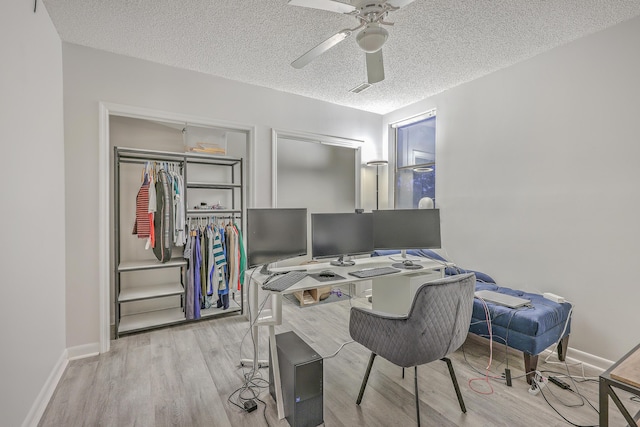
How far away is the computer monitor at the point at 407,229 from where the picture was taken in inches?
107

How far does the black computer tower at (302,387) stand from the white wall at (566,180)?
2370 mm

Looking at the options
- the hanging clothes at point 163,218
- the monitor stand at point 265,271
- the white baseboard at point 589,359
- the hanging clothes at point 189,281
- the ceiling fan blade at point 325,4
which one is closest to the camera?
the ceiling fan blade at point 325,4

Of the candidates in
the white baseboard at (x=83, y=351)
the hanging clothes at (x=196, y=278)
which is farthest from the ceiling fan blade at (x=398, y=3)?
the white baseboard at (x=83, y=351)

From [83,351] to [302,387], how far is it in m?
2.19

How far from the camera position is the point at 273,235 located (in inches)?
89.0

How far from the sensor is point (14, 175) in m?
1.64

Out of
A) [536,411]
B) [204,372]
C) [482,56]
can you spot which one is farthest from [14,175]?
[482,56]

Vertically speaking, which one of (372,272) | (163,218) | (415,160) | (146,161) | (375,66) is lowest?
(372,272)

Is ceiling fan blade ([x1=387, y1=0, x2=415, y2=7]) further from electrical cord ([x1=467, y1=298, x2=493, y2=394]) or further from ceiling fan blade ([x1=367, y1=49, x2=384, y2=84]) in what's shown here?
electrical cord ([x1=467, y1=298, x2=493, y2=394])

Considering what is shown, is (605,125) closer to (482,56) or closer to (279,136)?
(482,56)

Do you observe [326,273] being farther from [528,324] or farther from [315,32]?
[315,32]

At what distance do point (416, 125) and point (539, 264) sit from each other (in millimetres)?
2453

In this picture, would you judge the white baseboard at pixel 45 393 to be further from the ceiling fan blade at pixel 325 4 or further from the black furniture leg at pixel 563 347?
the black furniture leg at pixel 563 347

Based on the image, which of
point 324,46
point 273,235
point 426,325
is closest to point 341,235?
point 273,235
